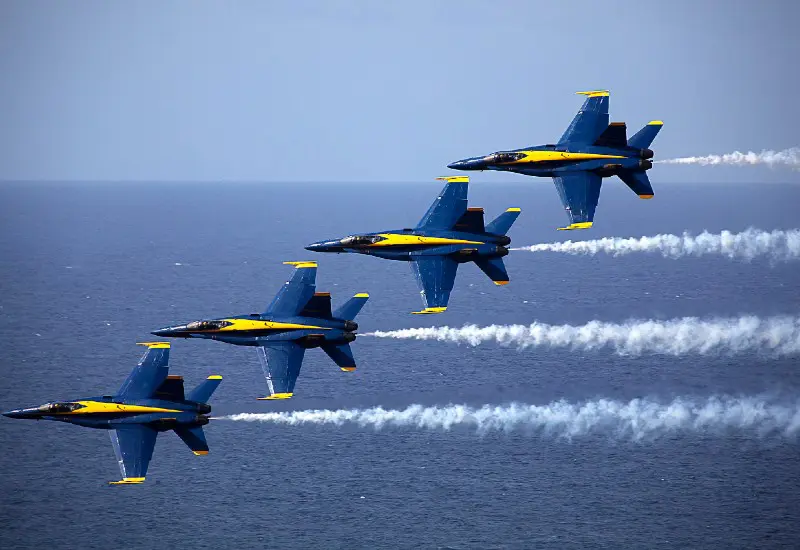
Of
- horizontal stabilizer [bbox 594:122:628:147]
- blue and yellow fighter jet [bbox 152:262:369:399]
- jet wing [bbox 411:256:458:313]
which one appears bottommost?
blue and yellow fighter jet [bbox 152:262:369:399]

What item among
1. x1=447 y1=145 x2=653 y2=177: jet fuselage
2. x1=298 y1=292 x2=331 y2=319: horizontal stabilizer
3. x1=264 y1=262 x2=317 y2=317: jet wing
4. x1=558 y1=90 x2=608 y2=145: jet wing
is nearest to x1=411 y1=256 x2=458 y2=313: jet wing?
x1=298 y1=292 x2=331 y2=319: horizontal stabilizer

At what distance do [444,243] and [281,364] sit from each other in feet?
60.4

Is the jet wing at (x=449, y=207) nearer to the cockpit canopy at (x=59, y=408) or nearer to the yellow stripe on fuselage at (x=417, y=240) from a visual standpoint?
the yellow stripe on fuselage at (x=417, y=240)

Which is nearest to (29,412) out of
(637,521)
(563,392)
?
(637,521)

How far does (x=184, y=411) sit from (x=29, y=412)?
1446 centimetres

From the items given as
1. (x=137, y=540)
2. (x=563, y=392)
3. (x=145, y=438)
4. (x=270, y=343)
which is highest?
(x=270, y=343)

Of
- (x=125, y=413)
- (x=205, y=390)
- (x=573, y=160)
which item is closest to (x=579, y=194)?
(x=573, y=160)

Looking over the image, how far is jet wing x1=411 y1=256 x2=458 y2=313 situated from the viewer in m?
104

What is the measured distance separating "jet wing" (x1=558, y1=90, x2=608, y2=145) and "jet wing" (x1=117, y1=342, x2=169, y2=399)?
42143 mm

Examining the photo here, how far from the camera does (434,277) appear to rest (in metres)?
104

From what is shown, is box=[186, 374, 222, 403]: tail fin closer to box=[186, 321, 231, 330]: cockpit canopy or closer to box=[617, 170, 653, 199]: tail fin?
box=[186, 321, 231, 330]: cockpit canopy

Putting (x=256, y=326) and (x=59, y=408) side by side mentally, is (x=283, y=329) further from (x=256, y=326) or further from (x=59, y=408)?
(x=59, y=408)

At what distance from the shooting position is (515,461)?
581ft

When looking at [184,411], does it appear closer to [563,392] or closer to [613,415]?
[563,392]
